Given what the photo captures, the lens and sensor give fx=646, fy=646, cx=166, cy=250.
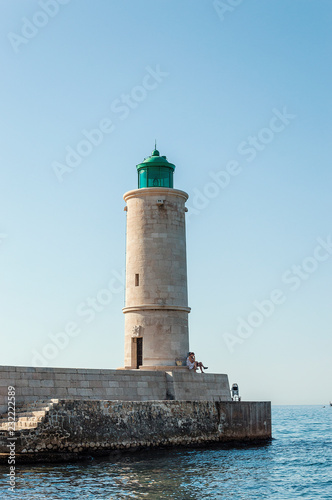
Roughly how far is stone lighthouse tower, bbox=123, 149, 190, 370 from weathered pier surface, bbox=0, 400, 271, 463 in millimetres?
2369

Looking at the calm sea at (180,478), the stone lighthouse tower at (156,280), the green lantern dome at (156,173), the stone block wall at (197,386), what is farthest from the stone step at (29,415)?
the green lantern dome at (156,173)

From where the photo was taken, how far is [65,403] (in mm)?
15719

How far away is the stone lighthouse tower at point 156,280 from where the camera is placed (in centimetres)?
2091

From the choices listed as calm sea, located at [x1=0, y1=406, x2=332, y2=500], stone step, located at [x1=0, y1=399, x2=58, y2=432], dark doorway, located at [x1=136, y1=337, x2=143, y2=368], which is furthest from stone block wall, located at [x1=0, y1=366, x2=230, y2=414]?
calm sea, located at [x1=0, y1=406, x2=332, y2=500]

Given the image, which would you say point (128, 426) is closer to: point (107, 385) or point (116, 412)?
point (116, 412)

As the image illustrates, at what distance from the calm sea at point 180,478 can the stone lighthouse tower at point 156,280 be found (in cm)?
391

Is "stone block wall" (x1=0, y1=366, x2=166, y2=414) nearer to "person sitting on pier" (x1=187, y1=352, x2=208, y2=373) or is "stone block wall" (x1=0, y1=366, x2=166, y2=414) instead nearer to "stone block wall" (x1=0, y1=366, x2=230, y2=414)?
"stone block wall" (x1=0, y1=366, x2=230, y2=414)

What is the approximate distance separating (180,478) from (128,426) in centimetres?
354

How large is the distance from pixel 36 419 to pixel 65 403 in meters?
0.85

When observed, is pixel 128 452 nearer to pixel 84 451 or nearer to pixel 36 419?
pixel 84 451

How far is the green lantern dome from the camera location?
2225cm

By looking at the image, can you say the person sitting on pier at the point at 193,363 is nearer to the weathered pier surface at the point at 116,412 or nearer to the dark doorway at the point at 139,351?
the weathered pier surface at the point at 116,412

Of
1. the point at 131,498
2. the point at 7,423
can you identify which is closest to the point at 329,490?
the point at 131,498

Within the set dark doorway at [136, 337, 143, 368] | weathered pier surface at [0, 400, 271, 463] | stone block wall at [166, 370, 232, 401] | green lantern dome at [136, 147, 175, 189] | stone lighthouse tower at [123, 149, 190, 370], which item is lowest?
weathered pier surface at [0, 400, 271, 463]
